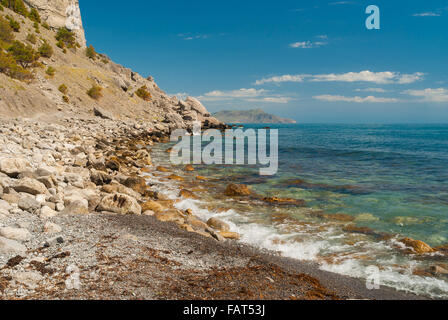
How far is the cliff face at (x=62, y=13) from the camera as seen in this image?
63.5 metres

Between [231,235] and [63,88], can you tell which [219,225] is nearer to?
[231,235]

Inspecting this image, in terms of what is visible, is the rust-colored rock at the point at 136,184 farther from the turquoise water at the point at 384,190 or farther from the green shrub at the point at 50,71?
the green shrub at the point at 50,71

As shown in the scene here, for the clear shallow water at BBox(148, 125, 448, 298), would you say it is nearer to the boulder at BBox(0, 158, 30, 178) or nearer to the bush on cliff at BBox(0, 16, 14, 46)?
the boulder at BBox(0, 158, 30, 178)

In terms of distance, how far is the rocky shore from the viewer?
14.9 ft

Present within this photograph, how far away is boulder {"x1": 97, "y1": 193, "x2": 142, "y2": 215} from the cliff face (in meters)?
73.8

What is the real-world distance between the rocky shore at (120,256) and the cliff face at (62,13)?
73767mm

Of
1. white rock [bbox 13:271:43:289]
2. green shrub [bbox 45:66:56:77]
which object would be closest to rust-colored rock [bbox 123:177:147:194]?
white rock [bbox 13:271:43:289]

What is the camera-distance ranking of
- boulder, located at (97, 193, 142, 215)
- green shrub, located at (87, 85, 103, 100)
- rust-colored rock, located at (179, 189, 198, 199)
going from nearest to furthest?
1. boulder, located at (97, 193, 142, 215)
2. rust-colored rock, located at (179, 189, 198, 199)
3. green shrub, located at (87, 85, 103, 100)

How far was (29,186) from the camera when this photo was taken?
8.30 meters

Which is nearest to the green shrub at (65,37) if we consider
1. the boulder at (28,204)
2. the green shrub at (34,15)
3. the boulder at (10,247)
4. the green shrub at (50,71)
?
the green shrub at (34,15)

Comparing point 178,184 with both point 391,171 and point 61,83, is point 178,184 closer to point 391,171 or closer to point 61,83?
point 391,171

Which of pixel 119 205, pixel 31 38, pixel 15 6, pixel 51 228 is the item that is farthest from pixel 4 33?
pixel 51 228
